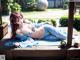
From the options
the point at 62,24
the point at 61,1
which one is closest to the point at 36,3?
the point at 61,1

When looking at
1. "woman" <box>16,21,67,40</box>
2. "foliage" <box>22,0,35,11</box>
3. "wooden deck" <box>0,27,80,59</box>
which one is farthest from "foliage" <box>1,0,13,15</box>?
"wooden deck" <box>0,27,80,59</box>

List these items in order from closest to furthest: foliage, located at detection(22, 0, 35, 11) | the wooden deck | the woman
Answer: the wooden deck, the woman, foliage, located at detection(22, 0, 35, 11)

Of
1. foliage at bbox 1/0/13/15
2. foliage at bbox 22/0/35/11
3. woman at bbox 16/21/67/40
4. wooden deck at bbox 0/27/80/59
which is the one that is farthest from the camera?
foliage at bbox 22/0/35/11

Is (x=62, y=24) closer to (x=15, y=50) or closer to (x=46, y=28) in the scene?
(x=46, y=28)

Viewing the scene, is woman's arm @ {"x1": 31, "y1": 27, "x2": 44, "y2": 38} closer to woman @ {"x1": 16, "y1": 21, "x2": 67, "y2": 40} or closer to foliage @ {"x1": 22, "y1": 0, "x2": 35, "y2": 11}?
woman @ {"x1": 16, "y1": 21, "x2": 67, "y2": 40}

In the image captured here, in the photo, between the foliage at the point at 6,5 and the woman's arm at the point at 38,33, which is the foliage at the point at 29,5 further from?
the woman's arm at the point at 38,33

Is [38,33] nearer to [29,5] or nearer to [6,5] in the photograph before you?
[6,5]

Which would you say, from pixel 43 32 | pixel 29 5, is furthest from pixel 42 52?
pixel 29 5

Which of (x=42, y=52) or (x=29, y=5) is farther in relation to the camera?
(x=29, y=5)

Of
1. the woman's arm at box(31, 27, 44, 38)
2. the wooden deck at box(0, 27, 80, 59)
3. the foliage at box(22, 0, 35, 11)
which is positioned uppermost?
the foliage at box(22, 0, 35, 11)

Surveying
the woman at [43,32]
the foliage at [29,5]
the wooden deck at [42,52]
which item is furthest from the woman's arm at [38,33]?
the foliage at [29,5]

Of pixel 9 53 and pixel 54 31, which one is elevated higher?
pixel 54 31

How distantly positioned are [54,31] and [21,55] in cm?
117

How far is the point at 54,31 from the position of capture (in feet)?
19.5
